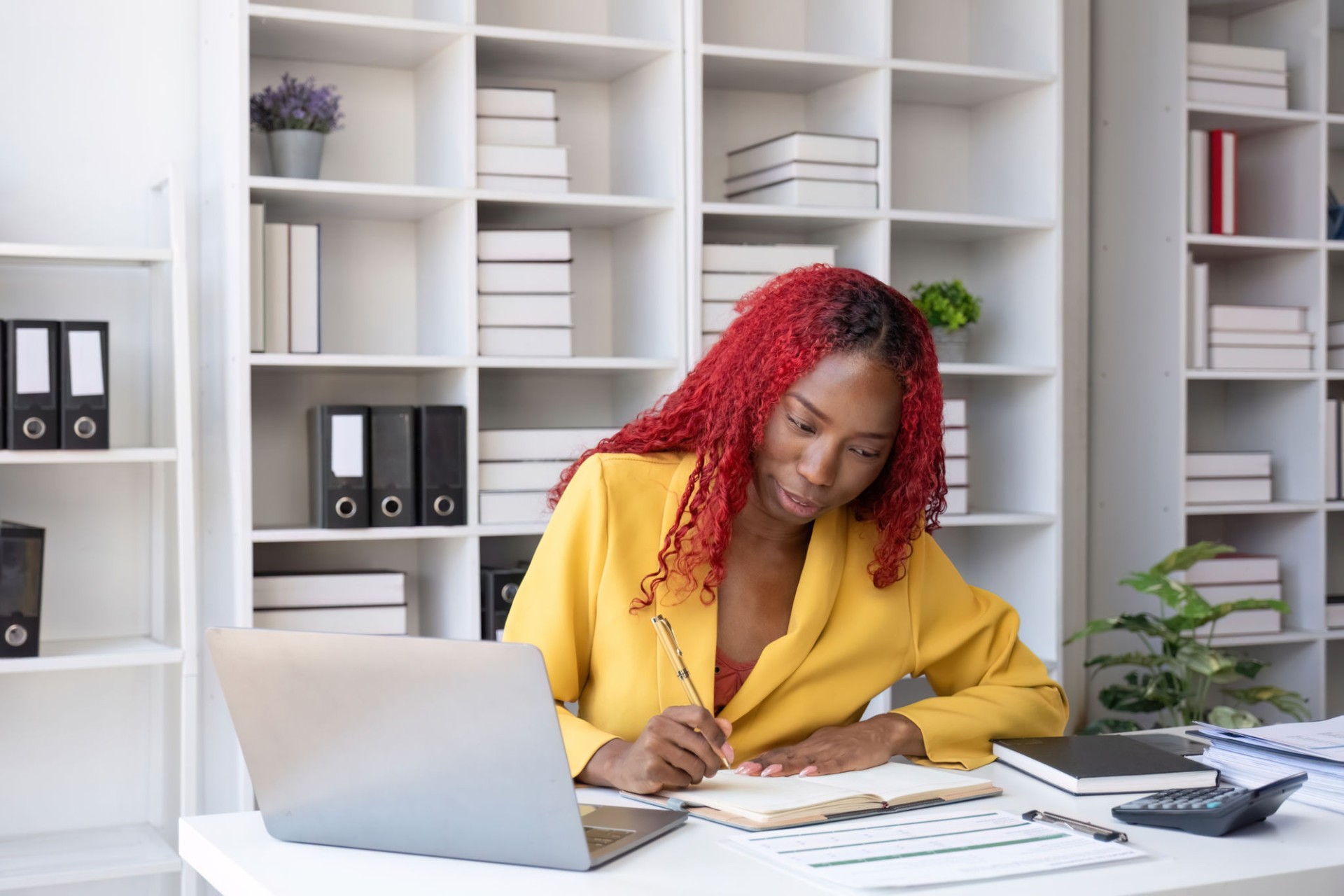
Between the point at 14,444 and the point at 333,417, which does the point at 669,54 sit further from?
the point at 14,444

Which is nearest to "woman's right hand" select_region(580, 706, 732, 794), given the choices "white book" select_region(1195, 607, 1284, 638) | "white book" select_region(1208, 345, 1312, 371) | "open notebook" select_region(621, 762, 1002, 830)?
"open notebook" select_region(621, 762, 1002, 830)

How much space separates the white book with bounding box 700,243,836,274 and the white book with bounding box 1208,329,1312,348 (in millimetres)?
1092

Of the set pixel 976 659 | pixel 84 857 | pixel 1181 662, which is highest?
pixel 976 659

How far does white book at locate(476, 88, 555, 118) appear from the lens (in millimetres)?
2752

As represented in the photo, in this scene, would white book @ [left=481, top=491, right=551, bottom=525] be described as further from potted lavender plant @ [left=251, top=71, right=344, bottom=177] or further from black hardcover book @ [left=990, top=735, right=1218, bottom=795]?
black hardcover book @ [left=990, top=735, right=1218, bottom=795]

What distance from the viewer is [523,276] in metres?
2.77

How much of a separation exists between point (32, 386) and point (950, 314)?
1873 millimetres

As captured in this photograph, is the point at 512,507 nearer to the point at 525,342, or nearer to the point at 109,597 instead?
the point at 525,342

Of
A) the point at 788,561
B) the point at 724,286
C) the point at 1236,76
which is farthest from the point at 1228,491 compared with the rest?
the point at 788,561

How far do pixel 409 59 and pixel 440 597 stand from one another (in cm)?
113

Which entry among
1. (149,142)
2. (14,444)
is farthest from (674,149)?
(14,444)

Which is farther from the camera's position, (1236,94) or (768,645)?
(1236,94)

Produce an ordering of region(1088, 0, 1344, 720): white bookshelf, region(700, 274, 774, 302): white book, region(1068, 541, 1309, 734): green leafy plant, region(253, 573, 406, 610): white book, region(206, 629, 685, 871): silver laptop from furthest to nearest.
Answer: region(1088, 0, 1344, 720): white bookshelf
region(1068, 541, 1309, 734): green leafy plant
region(700, 274, 774, 302): white book
region(253, 573, 406, 610): white book
region(206, 629, 685, 871): silver laptop

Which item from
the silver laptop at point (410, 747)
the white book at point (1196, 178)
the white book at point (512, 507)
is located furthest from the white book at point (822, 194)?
the silver laptop at point (410, 747)
